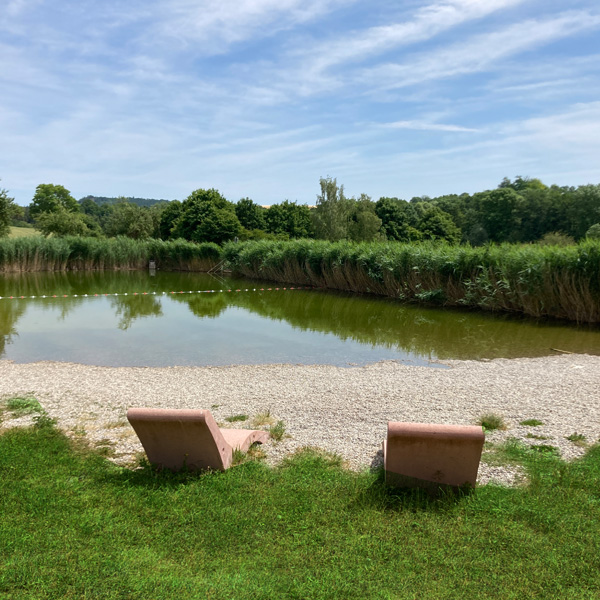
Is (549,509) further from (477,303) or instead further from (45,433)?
(477,303)

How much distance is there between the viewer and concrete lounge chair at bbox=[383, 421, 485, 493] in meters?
3.84

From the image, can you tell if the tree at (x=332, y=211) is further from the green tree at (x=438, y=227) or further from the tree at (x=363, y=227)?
the green tree at (x=438, y=227)

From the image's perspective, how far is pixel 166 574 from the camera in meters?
3.03

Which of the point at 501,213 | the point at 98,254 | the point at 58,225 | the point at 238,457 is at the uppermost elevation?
the point at 501,213

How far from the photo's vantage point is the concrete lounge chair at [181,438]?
13.9 feet

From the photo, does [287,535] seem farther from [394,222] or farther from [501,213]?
[501,213]

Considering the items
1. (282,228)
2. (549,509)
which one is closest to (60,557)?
(549,509)

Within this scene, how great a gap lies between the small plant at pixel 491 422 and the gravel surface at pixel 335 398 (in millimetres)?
101

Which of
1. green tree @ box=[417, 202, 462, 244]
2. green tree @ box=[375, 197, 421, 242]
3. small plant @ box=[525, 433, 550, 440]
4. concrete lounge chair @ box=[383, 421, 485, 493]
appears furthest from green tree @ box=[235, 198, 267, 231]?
concrete lounge chair @ box=[383, 421, 485, 493]

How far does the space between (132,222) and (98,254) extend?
91.6ft

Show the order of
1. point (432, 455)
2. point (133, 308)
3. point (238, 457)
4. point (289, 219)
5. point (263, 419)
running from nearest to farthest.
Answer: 1. point (432, 455)
2. point (238, 457)
3. point (263, 419)
4. point (133, 308)
5. point (289, 219)

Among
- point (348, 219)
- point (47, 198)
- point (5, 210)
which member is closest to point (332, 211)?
point (348, 219)

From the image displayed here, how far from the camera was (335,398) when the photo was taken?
7.15 meters

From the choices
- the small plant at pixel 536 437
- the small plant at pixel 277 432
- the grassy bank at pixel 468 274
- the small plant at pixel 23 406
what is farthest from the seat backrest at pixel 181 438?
the grassy bank at pixel 468 274
